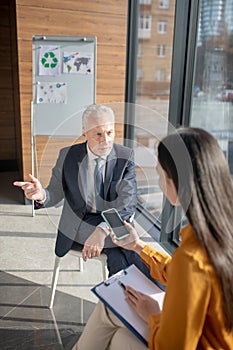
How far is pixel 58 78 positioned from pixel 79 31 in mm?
479

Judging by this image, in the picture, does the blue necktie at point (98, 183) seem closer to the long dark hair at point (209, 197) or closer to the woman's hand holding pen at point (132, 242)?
the woman's hand holding pen at point (132, 242)

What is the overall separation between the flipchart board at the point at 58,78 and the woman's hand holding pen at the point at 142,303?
234 centimetres

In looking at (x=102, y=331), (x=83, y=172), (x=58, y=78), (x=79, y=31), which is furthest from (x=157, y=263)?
(x=79, y=31)

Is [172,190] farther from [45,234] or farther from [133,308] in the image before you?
[45,234]

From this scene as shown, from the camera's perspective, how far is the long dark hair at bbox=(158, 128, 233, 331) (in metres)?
0.93

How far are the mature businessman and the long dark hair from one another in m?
0.72

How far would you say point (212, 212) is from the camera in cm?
95

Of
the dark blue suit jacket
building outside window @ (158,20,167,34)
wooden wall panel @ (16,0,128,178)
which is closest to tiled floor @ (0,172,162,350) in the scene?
the dark blue suit jacket

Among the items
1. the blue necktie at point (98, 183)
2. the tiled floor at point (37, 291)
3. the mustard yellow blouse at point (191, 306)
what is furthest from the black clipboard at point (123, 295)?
the tiled floor at point (37, 291)

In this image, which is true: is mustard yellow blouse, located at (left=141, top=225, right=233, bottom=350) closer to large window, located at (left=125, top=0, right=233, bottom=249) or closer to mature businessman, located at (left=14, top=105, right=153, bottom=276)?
mature businessman, located at (left=14, top=105, right=153, bottom=276)

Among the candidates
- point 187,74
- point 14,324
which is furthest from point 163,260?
point 187,74

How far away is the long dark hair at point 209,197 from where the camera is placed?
0.93 m

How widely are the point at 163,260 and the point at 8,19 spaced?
3.82 metres

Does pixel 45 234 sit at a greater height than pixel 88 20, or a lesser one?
lesser
